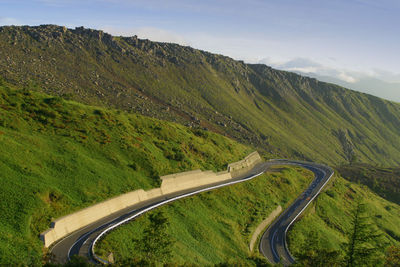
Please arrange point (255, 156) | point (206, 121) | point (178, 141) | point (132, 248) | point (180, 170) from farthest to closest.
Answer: point (206, 121), point (255, 156), point (178, 141), point (180, 170), point (132, 248)

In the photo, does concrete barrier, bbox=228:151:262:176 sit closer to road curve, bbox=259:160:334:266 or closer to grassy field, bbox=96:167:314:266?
grassy field, bbox=96:167:314:266

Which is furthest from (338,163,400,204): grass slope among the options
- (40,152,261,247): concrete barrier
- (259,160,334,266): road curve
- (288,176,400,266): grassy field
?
(40,152,261,247): concrete barrier

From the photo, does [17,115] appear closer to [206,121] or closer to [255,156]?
[255,156]

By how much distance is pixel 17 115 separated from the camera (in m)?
58.9

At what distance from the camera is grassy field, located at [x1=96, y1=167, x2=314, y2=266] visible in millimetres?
40162

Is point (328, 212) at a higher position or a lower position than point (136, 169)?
lower

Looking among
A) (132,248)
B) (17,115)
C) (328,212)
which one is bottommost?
(328,212)

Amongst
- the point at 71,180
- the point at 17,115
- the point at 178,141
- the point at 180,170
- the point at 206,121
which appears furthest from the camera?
the point at 206,121

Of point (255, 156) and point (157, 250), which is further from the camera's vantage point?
point (255, 156)

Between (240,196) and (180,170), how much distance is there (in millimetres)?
15480

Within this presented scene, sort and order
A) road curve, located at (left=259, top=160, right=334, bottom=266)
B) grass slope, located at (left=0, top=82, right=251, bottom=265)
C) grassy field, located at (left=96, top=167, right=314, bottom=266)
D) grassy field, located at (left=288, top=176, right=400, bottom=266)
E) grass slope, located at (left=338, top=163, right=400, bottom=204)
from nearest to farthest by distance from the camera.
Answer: grass slope, located at (left=0, top=82, right=251, bottom=265), grassy field, located at (left=96, top=167, right=314, bottom=266), road curve, located at (left=259, top=160, right=334, bottom=266), grassy field, located at (left=288, top=176, right=400, bottom=266), grass slope, located at (left=338, top=163, right=400, bottom=204)

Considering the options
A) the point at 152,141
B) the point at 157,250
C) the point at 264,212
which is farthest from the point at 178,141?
the point at 157,250

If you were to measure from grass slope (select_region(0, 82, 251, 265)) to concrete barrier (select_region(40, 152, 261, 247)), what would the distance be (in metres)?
1.07

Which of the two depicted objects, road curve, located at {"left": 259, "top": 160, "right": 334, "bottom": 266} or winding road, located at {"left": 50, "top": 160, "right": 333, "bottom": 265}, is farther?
road curve, located at {"left": 259, "top": 160, "right": 334, "bottom": 266}
